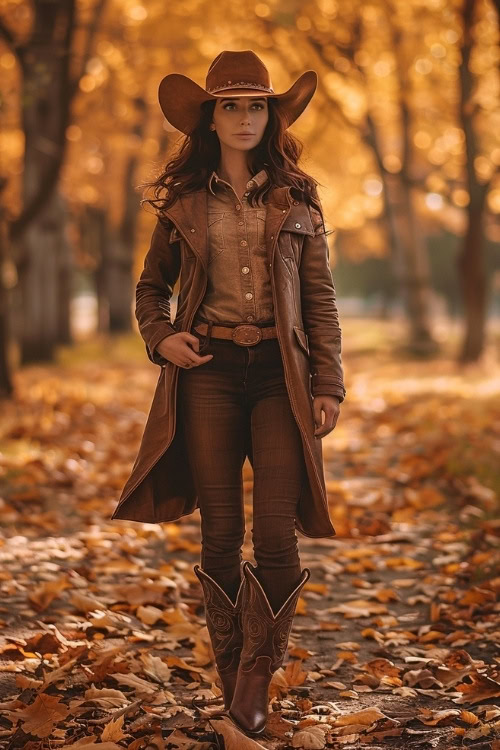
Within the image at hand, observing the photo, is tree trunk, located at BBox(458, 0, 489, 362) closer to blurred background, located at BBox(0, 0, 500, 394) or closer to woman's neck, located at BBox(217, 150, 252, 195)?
blurred background, located at BBox(0, 0, 500, 394)

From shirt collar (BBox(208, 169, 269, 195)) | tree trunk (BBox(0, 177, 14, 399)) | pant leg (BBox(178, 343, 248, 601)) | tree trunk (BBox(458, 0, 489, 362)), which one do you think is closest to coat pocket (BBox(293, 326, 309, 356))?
pant leg (BBox(178, 343, 248, 601))

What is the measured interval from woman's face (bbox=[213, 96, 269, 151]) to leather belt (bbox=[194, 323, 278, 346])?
0.64 metres

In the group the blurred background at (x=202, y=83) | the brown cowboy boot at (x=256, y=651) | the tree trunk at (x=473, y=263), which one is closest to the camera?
the brown cowboy boot at (x=256, y=651)

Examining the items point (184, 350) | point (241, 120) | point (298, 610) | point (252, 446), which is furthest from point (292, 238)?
point (298, 610)

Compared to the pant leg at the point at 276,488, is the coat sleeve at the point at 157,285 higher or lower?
higher

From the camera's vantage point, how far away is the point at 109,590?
530 cm

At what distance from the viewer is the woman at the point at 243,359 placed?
142 inches

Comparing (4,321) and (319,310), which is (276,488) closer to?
(319,310)

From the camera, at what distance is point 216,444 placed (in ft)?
12.1

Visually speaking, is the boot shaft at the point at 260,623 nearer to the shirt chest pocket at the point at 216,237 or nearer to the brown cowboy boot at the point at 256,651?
the brown cowboy boot at the point at 256,651

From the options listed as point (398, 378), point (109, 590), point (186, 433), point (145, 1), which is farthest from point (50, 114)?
point (186, 433)

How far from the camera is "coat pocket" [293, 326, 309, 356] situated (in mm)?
3635

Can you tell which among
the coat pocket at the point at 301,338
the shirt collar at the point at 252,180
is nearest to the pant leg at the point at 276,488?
the coat pocket at the point at 301,338

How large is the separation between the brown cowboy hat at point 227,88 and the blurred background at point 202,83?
22.7 ft
